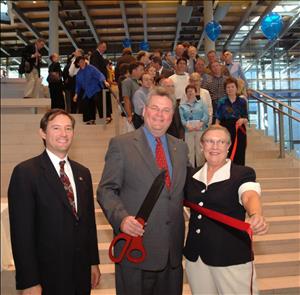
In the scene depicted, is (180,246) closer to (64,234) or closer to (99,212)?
(64,234)

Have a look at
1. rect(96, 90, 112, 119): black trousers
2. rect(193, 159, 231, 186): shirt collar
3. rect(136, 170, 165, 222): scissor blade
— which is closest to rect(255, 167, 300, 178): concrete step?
rect(96, 90, 112, 119): black trousers

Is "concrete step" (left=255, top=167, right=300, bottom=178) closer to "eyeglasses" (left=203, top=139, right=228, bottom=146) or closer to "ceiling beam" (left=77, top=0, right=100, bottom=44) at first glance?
"eyeglasses" (left=203, top=139, right=228, bottom=146)

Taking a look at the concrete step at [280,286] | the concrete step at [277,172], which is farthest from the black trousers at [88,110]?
the concrete step at [280,286]

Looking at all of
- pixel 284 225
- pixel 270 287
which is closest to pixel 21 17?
pixel 270 287

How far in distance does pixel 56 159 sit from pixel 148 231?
52 centimetres

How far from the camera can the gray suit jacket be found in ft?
5.68

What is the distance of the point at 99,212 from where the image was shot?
4250 millimetres

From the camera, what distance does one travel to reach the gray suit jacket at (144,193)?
5.68ft

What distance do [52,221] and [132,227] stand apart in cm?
40

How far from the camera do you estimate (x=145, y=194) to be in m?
1.74

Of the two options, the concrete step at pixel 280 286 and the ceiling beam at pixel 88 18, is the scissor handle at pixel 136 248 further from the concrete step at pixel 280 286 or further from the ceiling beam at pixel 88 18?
the concrete step at pixel 280 286

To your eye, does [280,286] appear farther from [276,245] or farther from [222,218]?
[222,218]

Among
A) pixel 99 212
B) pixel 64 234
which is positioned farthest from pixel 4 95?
pixel 99 212

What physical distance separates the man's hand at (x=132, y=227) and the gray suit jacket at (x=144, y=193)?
166 mm
